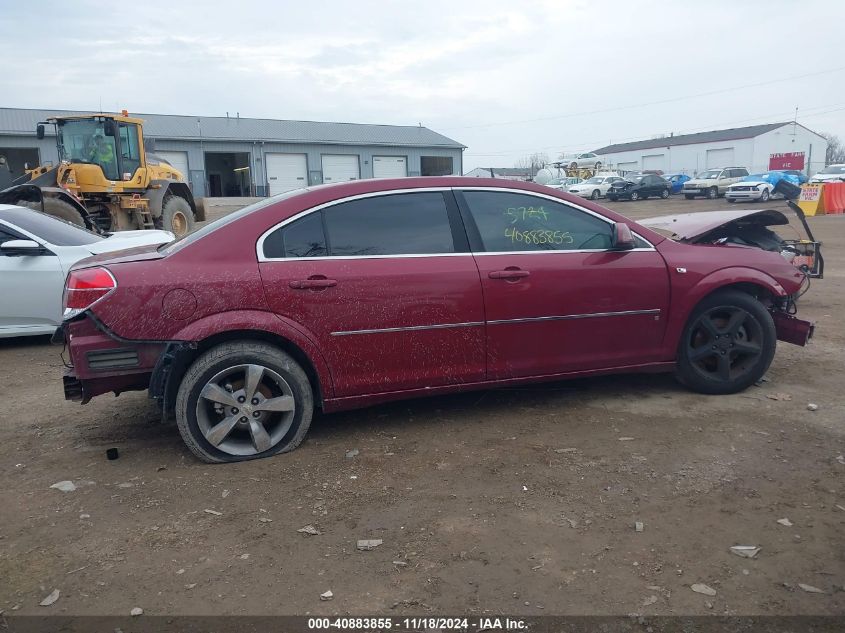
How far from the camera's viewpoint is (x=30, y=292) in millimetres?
6852

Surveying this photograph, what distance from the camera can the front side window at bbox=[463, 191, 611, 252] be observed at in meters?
4.42

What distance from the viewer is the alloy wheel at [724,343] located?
15.8 feet

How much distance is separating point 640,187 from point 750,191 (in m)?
6.78

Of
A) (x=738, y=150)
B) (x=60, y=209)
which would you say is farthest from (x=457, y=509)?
(x=738, y=150)

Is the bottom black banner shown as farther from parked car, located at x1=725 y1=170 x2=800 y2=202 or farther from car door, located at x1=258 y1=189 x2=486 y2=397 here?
parked car, located at x1=725 y1=170 x2=800 y2=202

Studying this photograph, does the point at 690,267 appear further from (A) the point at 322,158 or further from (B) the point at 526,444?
(A) the point at 322,158

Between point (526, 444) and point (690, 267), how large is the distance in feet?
5.81

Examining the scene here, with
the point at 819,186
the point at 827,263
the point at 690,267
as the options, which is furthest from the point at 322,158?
the point at 690,267

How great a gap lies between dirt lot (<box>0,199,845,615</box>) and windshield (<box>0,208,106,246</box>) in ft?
9.09

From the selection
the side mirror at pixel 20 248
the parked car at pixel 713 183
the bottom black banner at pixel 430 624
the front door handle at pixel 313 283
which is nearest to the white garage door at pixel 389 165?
the parked car at pixel 713 183

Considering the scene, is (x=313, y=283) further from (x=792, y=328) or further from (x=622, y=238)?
(x=792, y=328)

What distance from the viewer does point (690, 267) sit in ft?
15.4

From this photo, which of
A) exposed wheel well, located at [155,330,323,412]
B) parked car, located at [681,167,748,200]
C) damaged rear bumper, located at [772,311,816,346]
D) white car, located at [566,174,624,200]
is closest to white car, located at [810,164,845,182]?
parked car, located at [681,167,748,200]

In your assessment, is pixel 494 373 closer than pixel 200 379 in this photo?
No
